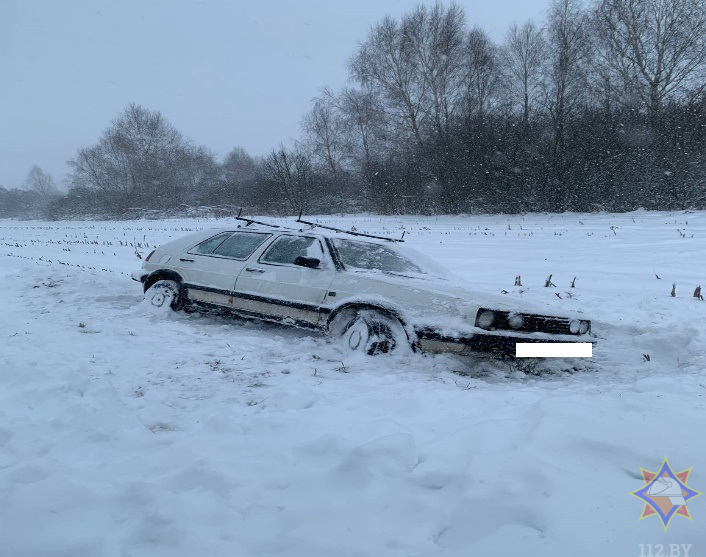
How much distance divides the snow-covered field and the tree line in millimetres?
14817

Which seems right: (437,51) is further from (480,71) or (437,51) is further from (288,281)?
(288,281)

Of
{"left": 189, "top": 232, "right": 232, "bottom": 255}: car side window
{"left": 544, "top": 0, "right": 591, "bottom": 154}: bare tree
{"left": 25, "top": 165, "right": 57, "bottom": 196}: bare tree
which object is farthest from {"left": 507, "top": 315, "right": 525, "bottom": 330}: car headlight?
{"left": 25, "top": 165, "right": 57, "bottom": 196}: bare tree

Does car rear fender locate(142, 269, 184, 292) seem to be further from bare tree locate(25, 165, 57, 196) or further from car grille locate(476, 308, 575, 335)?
bare tree locate(25, 165, 57, 196)

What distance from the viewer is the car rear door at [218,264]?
16.2 ft

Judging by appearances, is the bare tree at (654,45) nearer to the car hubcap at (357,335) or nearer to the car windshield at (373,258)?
the car windshield at (373,258)

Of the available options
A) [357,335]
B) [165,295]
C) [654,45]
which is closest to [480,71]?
[654,45]

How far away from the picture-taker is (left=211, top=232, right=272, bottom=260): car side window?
5035 millimetres

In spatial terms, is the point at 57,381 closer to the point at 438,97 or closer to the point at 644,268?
the point at 644,268

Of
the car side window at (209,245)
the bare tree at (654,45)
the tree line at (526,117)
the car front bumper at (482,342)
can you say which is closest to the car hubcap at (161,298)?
the car side window at (209,245)

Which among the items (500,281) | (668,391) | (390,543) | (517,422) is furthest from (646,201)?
(390,543)

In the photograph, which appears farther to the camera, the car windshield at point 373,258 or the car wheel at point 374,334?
the car windshield at point 373,258

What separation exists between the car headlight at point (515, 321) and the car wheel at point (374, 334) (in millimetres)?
853

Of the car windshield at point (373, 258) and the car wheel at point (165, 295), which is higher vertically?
the car windshield at point (373, 258)

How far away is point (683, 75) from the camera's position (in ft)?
61.4
